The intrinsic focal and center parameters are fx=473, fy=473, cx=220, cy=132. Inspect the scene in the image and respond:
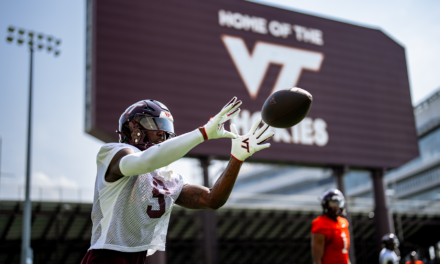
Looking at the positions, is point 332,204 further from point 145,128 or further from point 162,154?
point 162,154

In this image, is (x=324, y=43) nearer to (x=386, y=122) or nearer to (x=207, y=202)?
(x=386, y=122)

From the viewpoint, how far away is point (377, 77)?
17.7 metres

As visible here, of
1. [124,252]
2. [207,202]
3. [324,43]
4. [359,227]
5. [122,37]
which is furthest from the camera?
[359,227]

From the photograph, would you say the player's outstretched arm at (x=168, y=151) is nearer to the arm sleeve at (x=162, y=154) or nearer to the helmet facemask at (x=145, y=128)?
the arm sleeve at (x=162, y=154)

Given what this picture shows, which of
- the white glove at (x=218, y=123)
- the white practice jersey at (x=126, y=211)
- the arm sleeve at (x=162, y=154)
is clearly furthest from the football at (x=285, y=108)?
the white practice jersey at (x=126, y=211)

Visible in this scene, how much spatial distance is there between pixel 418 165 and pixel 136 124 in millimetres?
42422

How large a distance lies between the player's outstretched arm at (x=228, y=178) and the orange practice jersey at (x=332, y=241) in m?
2.85

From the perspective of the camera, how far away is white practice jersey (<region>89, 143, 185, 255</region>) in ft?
8.34

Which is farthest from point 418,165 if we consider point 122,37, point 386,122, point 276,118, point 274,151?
point 276,118

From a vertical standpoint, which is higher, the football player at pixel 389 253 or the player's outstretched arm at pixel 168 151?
the player's outstretched arm at pixel 168 151

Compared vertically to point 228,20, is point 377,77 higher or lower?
lower

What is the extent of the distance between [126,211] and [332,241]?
10.9ft

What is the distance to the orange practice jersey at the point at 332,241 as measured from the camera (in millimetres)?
5266

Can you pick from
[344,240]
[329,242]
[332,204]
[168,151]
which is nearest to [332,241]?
[329,242]
